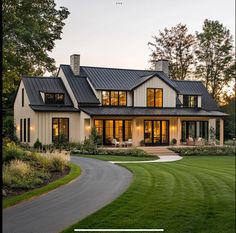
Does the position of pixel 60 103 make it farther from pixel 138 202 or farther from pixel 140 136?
pixel 138 202

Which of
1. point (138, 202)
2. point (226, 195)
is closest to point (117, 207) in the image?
point (138, 202)

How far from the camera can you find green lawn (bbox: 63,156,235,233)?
5980 mm

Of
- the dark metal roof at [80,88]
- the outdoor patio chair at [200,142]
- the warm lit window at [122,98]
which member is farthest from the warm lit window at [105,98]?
the outdoor patio chair at [200,142]

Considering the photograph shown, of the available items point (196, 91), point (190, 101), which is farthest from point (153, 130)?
point (196, 91)

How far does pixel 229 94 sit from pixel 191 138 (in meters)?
7.25

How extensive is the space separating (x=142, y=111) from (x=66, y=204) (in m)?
→ 18.5

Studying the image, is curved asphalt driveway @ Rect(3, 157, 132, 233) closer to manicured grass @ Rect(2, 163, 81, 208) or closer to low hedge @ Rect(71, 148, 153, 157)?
manicured grass @ Rect(2, 163, 81, 208)

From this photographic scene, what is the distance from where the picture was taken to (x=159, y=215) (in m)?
6.58

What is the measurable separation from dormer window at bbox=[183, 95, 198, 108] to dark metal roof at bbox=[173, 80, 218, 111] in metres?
0.32

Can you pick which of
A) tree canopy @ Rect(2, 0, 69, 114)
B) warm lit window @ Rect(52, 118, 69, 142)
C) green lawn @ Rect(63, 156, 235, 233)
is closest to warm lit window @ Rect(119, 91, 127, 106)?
warm lit window @ Rect(52, 118, 69, 142)

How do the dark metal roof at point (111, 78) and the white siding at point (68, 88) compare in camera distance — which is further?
the dark metal roof at point (111, 78)

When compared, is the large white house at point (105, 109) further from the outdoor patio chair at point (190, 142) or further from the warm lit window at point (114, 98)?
the outdoor patio chair at point (190, 142)

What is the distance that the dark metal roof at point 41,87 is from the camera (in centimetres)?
2469

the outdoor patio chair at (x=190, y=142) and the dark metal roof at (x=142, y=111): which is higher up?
the dark metal roof at (x=142, y=111)
